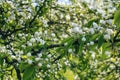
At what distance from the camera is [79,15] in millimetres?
8797

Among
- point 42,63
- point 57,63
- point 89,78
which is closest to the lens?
point 42,63

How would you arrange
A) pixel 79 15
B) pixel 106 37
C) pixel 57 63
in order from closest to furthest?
1. pixel 106 37
2. pixel 57 63
3. pixel 79 15

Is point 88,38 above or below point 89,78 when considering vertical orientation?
above

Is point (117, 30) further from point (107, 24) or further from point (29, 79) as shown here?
point (29, 79)

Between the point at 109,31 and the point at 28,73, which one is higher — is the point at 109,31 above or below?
above

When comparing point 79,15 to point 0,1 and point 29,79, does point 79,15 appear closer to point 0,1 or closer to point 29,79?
point 0,1

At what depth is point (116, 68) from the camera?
25.2 ft

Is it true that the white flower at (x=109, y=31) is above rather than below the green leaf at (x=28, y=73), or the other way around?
above

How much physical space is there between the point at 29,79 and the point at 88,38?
0.79 m

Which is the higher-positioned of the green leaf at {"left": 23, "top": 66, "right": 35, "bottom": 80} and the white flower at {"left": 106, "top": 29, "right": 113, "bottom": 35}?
the white flower at {"left": 106, "top": 29, "right": 113, "bottom": 35}

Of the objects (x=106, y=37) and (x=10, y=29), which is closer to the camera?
(x=106, y=37)

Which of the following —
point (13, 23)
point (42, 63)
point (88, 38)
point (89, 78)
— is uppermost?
point (88, 38)

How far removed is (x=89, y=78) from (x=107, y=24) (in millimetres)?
4383

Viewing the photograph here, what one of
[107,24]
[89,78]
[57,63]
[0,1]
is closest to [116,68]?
[89,78]
